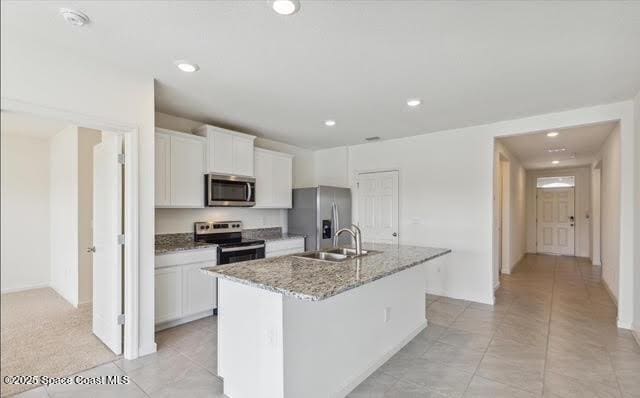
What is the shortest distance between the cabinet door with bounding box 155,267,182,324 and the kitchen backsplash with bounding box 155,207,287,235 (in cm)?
73

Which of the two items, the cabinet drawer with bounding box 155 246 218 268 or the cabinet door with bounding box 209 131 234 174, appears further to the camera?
the cabinet door with bounding box 209 131 234 174

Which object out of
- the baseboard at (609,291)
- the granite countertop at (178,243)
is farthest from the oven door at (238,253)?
the baseboard at (609,291)

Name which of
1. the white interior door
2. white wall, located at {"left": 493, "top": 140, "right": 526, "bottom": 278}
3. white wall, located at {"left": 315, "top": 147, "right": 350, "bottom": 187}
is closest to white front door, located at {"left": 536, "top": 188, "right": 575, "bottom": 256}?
white wall, located at {"left": 493, "top": 140, "right": 526, "bottom": 278}

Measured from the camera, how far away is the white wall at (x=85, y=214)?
3.81m

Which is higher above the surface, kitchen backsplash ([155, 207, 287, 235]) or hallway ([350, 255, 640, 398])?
kitchen backsplash ([155, 207, 287, 235])

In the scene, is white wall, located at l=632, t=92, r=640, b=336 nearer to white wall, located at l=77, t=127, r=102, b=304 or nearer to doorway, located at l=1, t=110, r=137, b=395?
doorway, located at l=1, t=110, r=137, b=395

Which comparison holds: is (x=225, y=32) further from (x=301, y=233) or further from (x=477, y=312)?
(x=477, y=312)

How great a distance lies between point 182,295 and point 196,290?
168 mm

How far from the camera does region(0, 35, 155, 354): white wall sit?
203 centimetres

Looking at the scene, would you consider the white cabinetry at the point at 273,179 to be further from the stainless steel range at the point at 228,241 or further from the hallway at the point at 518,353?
the hallway at the point at 518,353

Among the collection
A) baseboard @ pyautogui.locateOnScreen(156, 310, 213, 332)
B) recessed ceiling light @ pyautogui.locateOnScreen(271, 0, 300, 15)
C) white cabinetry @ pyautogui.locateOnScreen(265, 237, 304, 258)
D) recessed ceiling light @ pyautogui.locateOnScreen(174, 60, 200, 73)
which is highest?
recessed ceiling light @ pyautogui.locateOnScreen(271, 0, 300, 15)

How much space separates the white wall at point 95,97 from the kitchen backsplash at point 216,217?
112cm

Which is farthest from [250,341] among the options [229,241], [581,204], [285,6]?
[581,204]

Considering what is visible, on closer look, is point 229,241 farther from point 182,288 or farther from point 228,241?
point 182,288
